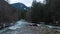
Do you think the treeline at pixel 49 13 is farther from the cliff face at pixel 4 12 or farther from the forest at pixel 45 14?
the cliff face at pixel 4 12

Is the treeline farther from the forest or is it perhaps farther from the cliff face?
the cliff face

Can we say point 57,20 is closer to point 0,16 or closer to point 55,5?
point 55,5

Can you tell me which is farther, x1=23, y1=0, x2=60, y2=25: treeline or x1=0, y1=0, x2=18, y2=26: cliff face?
x1=0, y1=0, x2=18, y2=26: cliff face

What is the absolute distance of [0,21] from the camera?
23.2 metres

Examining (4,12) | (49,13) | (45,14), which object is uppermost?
(4,12)

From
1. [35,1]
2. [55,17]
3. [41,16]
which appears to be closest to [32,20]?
[41,16]

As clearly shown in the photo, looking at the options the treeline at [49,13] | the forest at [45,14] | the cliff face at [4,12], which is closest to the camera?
the treeline at [49,13]

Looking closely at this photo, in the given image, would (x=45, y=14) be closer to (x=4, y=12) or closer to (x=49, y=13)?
(x=49, y=13)

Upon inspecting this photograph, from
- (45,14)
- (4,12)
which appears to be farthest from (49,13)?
(4,12)

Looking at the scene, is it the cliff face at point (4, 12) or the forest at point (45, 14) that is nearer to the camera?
the forest at point (45, 14)

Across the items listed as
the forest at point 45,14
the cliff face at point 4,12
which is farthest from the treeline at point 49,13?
the cliff face at point 4,12

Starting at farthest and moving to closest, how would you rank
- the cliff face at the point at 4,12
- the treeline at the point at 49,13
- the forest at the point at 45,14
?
1. the cliff face at the point at 4,12
2. the forest at the point at 45,14
3. the treeline at the point at 49,13

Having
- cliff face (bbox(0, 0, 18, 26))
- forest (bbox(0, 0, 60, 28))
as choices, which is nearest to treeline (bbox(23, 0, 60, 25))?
forest (bbox(0, 0, 60, 28))

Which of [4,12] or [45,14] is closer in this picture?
[4,12]
